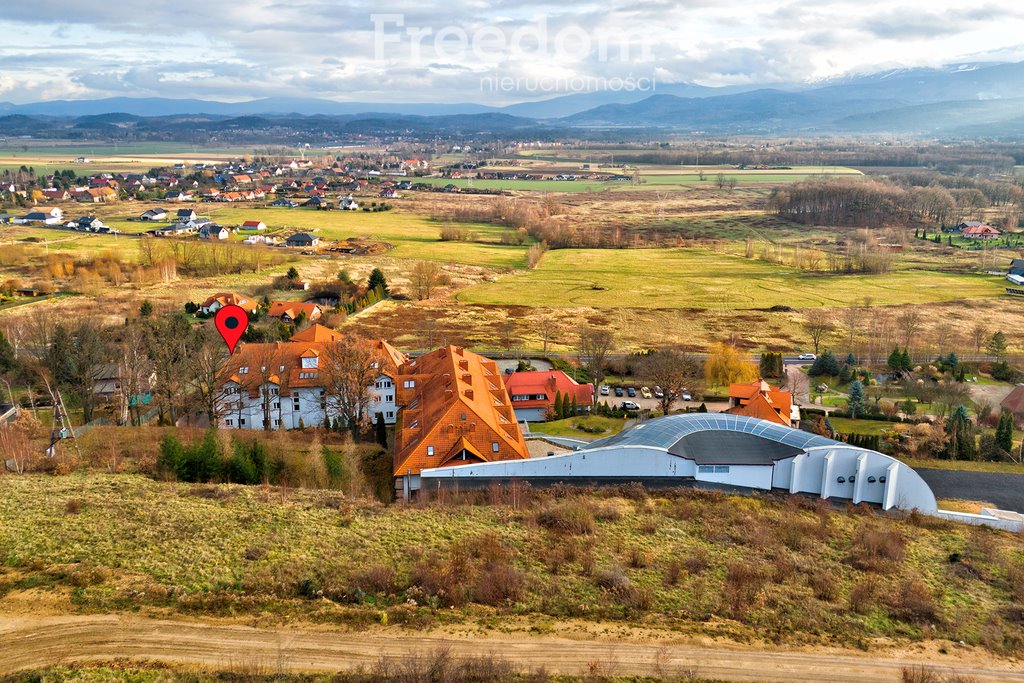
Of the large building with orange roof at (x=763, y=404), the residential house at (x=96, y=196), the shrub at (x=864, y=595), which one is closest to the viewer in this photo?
the shrub at (x=864, y=595)

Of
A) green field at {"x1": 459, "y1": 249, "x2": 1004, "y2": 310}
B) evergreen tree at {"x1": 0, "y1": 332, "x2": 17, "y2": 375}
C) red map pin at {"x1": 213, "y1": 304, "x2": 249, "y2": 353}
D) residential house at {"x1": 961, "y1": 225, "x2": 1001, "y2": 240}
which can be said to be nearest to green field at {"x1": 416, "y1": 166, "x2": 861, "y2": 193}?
residential house at {"x1": 961, "y1": 225, "x2": 1001, "y2": 240}

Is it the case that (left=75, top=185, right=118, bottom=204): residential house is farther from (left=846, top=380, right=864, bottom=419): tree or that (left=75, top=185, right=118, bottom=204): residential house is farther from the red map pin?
(left=846, top=380, right=864, bottom=419): tree

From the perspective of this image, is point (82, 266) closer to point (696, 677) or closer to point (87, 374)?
point (87, 374)

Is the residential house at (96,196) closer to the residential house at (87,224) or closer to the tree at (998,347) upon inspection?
the residential house at (87,224)

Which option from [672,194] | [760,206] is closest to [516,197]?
[672,194]

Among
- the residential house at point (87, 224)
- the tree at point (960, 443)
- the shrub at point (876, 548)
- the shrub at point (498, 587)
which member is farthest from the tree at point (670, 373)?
the residential house at point (87, 224)
